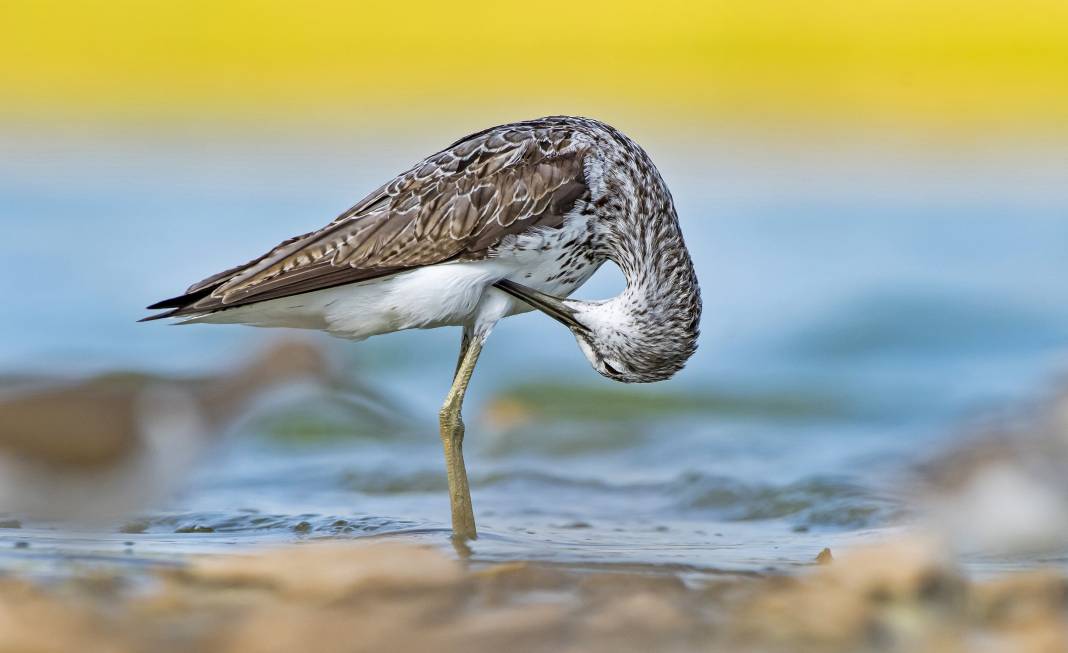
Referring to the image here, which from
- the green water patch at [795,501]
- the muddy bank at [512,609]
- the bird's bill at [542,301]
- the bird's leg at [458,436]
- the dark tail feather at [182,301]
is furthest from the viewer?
the green water patch at [795,501]

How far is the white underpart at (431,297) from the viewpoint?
771 cm

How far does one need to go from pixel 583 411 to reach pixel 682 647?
8.27m

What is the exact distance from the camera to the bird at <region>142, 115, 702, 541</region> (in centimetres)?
771

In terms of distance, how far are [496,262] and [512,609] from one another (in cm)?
260

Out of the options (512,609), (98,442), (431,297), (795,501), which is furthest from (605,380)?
(512,609)

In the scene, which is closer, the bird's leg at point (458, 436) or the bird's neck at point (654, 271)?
the bird's neck at point (654, 271)

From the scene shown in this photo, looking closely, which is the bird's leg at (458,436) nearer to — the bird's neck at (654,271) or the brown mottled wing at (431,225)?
the brown mottled wing at (431,225)

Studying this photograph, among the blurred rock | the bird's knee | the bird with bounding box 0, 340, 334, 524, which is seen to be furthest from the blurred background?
the bird's knee

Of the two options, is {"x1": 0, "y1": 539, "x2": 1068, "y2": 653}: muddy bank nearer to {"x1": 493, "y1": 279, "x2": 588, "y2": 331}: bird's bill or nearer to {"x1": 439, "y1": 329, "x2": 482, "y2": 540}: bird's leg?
{"x1": 439, "y1": 329, "x2": 482, "y2": 540}: bird's leg

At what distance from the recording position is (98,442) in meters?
9.93

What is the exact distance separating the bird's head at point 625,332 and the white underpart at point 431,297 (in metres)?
0.12

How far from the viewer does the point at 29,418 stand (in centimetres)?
1011

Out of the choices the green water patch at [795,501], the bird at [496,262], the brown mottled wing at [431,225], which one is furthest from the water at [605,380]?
the brown mottled wing at [431,225]

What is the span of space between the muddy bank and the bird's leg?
1.77 m
